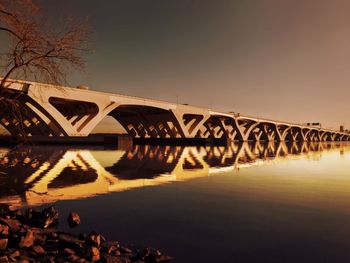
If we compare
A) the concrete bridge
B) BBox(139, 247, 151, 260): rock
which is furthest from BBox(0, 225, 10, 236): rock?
the concrete bridge

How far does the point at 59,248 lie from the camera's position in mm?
5836

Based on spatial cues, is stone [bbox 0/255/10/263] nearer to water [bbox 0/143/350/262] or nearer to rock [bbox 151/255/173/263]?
water [bbox 0/143/350/262]

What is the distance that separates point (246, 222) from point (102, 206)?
4.25m

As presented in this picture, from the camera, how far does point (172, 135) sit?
298ft

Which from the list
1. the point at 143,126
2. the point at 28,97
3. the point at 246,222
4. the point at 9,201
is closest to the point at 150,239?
the point at 246,222

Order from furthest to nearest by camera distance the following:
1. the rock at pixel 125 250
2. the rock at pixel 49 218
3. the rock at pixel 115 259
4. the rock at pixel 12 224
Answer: the rock at pixel 49 218 < the rock at pixel 12 224 < the rock at pixel 125 250 < the rock at pixel 115 259

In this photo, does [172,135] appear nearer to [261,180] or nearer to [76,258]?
[261,180]

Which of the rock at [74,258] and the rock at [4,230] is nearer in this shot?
the rock at [74,258]

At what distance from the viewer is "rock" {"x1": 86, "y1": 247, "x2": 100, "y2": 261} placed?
5305mm

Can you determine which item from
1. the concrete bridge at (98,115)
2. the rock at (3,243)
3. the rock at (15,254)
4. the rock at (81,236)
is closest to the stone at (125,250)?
the rock at (81,236)

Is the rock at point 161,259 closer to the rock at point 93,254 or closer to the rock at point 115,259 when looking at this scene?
the rock at point 115,259

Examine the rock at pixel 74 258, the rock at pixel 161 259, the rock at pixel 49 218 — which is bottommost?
the rock at pixel 161 259

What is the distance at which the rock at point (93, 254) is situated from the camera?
17.4 ft

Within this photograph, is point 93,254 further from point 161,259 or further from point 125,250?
point 161,259
